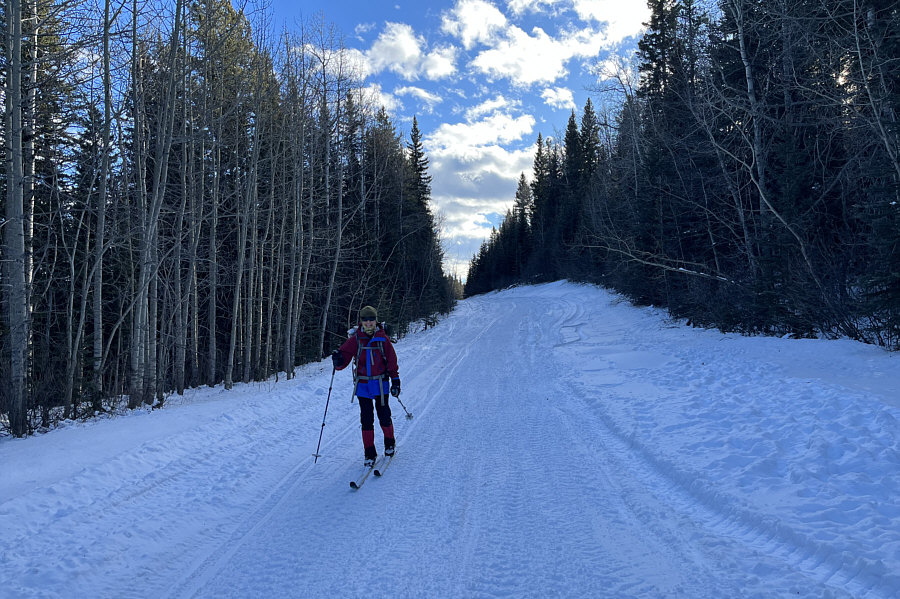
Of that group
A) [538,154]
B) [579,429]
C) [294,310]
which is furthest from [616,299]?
[538,154]

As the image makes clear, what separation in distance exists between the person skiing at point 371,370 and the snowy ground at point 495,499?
1.72ft

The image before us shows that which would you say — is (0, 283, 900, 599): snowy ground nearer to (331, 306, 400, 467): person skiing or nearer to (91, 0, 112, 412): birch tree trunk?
(331, 306, 400, 467): person skiing

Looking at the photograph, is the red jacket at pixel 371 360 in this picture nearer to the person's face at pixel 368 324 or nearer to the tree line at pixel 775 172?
the person's face at pixel 368 324

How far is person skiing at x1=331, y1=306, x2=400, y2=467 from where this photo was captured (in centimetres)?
567

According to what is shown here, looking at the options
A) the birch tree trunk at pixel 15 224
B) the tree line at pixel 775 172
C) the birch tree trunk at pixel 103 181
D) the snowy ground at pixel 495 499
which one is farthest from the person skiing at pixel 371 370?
the tree line at pixel 775 172

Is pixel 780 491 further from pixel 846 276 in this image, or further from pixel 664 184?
pixel 664 184

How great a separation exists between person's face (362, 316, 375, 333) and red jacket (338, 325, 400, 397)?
0.08 metres

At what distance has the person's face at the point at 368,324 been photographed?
5824 millimetres

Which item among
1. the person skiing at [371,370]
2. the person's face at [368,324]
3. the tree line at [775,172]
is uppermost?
the tree line at [775,172]

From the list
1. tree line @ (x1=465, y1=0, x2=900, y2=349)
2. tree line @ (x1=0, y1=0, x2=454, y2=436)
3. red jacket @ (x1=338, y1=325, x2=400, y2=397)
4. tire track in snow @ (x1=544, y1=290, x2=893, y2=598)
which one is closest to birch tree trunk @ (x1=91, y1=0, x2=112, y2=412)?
tree line @ (x1=0, y1=0, x2=454, y2=436)

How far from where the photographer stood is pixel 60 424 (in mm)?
8352

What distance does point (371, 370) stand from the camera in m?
5.74

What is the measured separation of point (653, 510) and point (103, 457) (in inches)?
265

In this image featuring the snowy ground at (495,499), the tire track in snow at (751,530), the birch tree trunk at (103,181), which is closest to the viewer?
the tire track in snow at (751,530)
